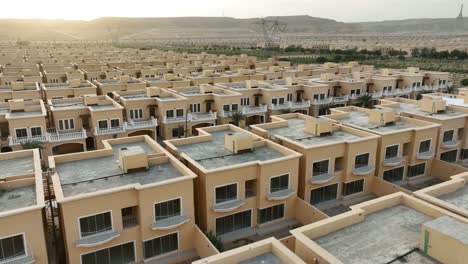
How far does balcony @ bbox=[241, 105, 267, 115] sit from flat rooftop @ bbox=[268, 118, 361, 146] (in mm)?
14889

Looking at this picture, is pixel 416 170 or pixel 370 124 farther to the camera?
pixel 370 124

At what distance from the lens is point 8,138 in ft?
126

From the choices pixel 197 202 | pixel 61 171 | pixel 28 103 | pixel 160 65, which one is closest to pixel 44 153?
pixel 28 103

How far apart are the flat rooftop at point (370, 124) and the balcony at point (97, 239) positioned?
23935 mm

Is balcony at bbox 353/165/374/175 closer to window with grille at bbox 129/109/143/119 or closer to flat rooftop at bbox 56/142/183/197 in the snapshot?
flat rooftop at bbox 56/142/183/197

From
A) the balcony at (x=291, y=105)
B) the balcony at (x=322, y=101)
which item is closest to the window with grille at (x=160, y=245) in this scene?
the balcony at (x=291, y=105)

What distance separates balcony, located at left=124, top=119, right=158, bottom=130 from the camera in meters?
44.1

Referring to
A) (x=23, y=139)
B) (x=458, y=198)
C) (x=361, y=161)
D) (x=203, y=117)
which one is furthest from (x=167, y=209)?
(x=203, y=117)

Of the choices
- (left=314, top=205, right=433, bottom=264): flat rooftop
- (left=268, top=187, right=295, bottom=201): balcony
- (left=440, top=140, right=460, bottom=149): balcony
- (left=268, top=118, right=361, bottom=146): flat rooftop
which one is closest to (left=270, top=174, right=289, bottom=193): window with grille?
(left=268, top=187, right=295, bottom=201): balcony

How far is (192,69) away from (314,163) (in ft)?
182

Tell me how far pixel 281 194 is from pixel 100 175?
12187 mm

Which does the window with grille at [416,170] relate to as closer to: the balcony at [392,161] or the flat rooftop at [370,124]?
the balcony at [392,161]

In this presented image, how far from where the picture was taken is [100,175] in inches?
970

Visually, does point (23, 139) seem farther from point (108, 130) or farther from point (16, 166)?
point (16, 166)
